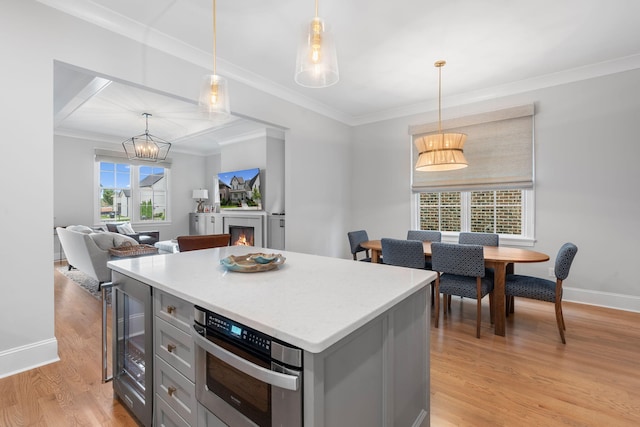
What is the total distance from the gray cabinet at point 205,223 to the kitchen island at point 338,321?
5.39m

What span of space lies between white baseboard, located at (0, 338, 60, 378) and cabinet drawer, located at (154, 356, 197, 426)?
4.67 feet

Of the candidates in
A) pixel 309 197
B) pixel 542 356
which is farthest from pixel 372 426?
pixel 309 197

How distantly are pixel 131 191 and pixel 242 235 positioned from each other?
335 cm

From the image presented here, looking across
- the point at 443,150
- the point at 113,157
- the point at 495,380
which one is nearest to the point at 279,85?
the point at 443,150

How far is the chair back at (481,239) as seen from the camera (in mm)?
3630

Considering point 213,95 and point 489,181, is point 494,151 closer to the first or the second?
point 489,181

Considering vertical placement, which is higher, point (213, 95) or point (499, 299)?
point (213, 95)

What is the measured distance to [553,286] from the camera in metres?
2.72

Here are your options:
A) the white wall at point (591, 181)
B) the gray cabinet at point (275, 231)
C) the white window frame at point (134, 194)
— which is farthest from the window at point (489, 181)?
the white window frame at point (134, 194)

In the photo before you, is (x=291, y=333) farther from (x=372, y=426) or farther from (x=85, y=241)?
(x=85, y=241)

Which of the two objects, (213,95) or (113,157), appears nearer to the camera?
(213,95)

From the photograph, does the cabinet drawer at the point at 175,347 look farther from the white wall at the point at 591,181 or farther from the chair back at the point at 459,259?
the white wall at the point at 591,181

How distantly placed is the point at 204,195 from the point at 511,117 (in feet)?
22.8

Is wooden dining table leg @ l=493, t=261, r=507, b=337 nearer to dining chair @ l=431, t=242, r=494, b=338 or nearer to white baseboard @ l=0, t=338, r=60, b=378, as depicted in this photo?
dining chair @ l=431, t=242, r=494, b=338
